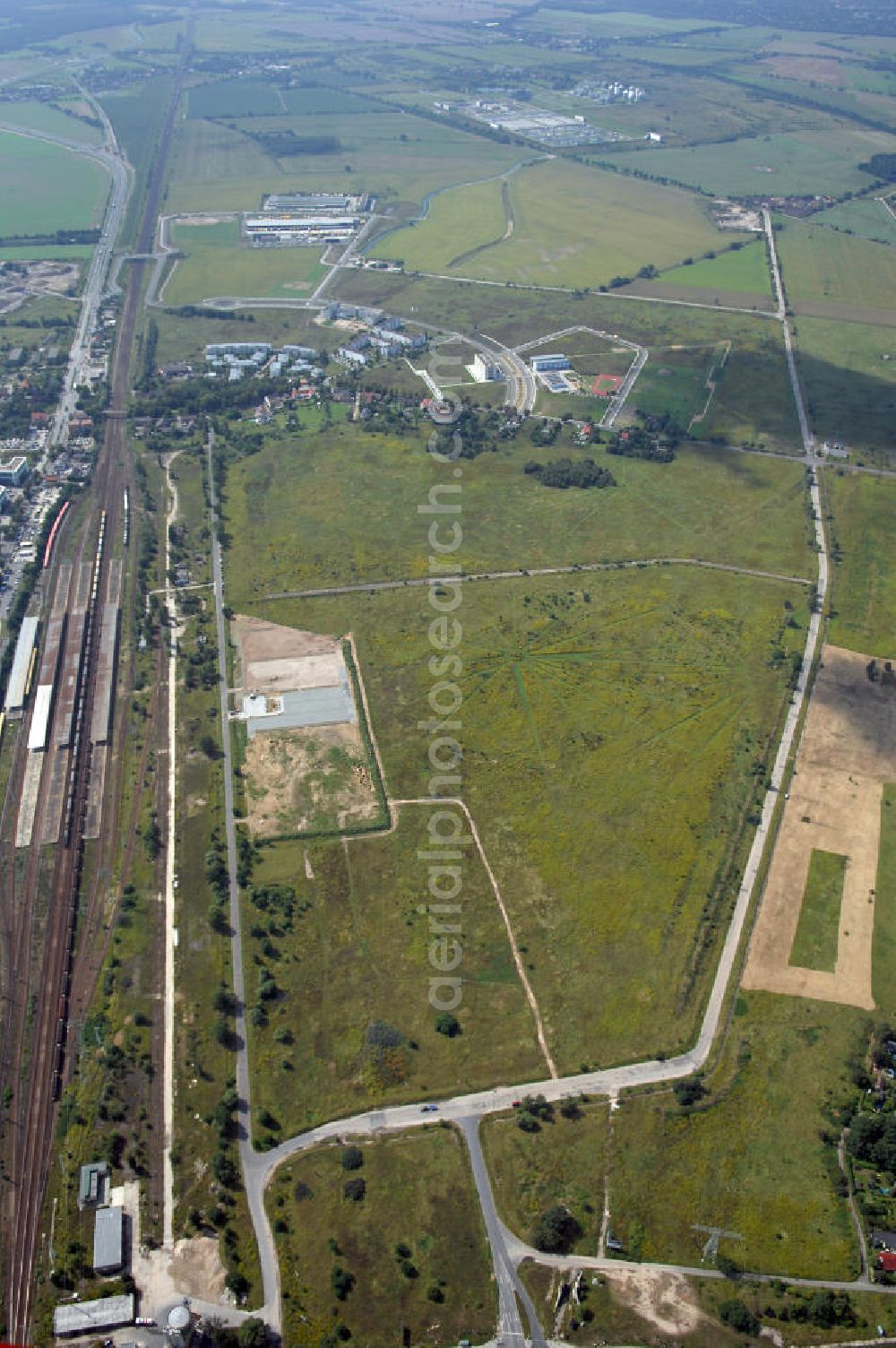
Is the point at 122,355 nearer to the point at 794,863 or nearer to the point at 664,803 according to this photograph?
the point at 664,803

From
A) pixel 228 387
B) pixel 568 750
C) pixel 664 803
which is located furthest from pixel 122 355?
pixel 664 803

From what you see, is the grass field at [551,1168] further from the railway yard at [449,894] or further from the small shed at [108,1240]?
the small shed at [108,1240]

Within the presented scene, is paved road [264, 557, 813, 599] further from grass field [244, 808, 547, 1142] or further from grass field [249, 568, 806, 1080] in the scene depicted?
grass field [244, 808, 547, 1142]

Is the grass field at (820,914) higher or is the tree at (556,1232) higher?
the grass field at (820,914)

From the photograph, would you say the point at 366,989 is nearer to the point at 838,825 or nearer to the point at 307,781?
the point at 307,781

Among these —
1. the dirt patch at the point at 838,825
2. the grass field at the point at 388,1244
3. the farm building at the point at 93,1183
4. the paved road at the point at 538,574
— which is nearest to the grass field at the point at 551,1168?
the grass field at the point at 388,1244

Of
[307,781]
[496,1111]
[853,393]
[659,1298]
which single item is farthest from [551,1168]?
[853,393]
